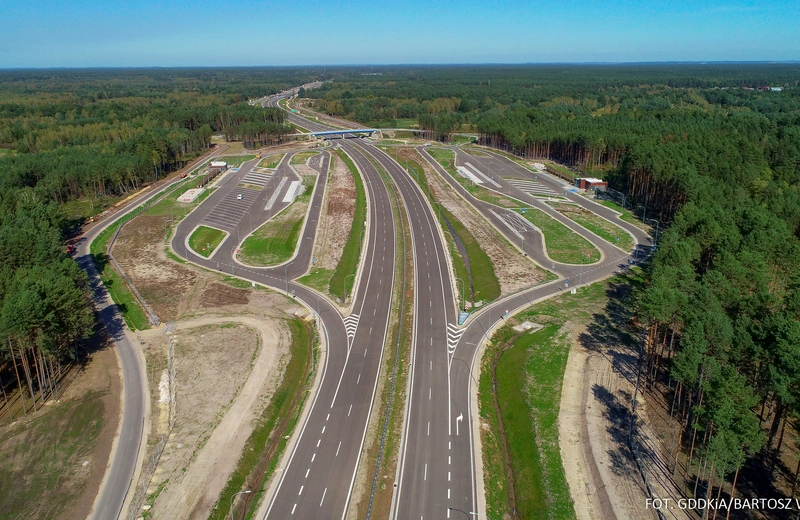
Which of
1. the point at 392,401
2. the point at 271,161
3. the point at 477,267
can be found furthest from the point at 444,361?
the point at 271,161

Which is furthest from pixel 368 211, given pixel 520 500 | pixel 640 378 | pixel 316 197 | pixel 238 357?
pixel 520 500

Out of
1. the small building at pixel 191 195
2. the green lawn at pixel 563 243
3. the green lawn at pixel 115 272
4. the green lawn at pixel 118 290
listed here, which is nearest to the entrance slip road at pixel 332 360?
the small building at pixel 191 195

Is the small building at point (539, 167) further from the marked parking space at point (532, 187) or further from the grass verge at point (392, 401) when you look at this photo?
the grass verge at point (392, 401)

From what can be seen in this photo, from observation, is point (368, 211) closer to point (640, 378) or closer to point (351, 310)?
point (351, 310)

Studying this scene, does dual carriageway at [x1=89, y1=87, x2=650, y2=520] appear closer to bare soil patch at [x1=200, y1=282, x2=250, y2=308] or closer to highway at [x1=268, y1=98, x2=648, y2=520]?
highway at [x1=268, y1=98, x2=648, y2=520]

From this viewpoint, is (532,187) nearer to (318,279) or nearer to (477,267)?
(477,267)

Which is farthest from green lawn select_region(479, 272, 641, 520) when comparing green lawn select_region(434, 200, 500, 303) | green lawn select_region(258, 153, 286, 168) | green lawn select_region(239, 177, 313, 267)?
green lawn select_region(258, 153, 286, 168)
